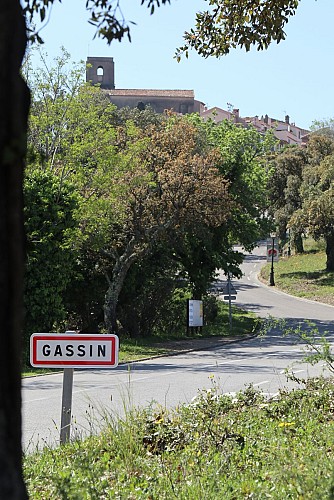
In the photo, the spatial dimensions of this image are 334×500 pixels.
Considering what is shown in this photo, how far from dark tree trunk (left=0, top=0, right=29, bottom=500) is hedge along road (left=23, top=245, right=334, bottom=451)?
499 cm

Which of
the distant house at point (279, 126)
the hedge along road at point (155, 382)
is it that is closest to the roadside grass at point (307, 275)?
the hedge along road at point (155, 382)

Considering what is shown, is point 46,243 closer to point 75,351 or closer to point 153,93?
point 75,351

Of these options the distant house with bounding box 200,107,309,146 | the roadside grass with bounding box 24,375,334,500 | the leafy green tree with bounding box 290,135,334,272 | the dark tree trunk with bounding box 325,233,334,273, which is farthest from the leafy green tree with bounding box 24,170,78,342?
the distant house with bounding box 200,107,309,146

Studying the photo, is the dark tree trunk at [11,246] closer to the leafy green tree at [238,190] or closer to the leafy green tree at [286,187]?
the leafy green tree at [238,190]

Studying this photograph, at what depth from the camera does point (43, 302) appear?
86.3ft

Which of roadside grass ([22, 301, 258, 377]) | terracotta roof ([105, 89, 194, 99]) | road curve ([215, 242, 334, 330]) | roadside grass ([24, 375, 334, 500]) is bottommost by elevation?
roadside grass ([22, 301, 258, 377])

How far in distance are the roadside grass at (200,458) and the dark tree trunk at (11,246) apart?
5.51ft

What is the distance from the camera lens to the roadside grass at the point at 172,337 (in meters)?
28.3

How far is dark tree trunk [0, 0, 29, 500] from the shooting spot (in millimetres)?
2938

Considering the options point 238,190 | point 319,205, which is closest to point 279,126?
point 319,205

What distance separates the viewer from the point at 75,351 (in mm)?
7801

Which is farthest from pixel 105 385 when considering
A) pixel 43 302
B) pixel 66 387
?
pixel 66 387

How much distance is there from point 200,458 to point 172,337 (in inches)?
1162

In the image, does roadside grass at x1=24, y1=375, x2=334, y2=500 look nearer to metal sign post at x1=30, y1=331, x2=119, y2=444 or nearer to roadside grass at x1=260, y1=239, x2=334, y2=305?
metal sign post at x1=30, y1=331, x2=119, y2=444
